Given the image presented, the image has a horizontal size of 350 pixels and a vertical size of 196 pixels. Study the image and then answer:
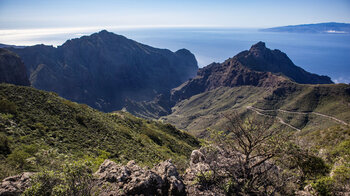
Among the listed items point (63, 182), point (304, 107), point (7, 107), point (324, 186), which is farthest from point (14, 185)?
point (304, 107)

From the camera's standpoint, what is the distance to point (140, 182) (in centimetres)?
1048

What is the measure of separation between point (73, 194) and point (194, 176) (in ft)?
23.2

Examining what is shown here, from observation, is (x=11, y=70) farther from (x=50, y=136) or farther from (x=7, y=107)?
(x=50, y=136)

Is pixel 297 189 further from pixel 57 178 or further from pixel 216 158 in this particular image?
pixel 57 178

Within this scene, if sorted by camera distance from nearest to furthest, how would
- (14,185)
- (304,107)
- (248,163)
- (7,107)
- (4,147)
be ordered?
(14,185), (248,163), (4,147), (7,107), (304,107)

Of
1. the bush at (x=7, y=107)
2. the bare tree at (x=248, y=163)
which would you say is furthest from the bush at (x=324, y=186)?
the bush at (x=7, y=107)

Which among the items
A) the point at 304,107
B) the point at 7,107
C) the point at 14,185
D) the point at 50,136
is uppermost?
the point at 7,107

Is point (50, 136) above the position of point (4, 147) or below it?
below

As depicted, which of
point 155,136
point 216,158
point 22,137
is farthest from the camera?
point 155,136

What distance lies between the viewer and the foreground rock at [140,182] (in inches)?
410

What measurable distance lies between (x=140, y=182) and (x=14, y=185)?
6362mm

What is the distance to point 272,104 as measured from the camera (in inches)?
5605

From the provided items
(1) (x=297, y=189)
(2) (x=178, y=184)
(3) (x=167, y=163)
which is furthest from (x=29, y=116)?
(1) (x=297, y=189)

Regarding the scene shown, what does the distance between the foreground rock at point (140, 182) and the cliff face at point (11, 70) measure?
164 metres
